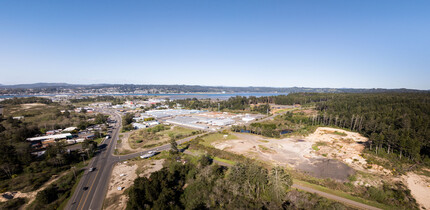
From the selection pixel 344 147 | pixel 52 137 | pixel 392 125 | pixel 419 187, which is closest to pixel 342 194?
pixel 419 187

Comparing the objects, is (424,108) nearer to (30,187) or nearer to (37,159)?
(30,187)

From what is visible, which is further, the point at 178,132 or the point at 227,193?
the point at 178,132

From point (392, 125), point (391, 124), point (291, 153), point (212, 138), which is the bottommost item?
point (212, 138)

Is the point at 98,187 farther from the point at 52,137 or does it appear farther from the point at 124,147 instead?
the point at 52,137

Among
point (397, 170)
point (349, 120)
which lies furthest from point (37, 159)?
point (349, 120)

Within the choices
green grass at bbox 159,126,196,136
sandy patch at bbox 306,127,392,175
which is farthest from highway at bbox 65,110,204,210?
sandy patch at bbox 306,127,392,175

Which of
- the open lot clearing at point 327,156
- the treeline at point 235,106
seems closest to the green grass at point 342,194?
the open lot clearing at point 327,156

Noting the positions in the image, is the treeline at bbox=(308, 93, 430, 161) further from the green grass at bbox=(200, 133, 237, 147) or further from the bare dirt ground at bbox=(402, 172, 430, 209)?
the green grass at bbox=(200, 133, 237, 147)
